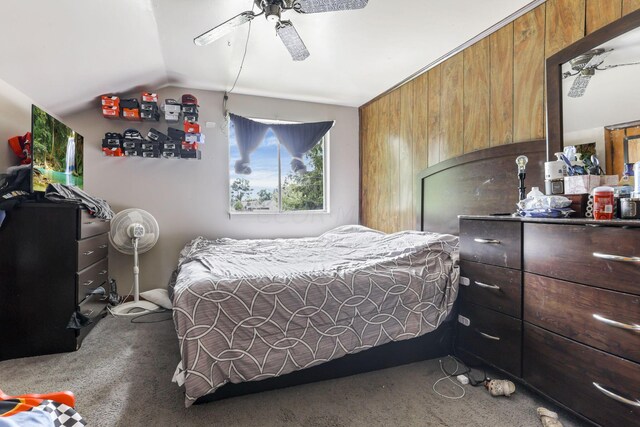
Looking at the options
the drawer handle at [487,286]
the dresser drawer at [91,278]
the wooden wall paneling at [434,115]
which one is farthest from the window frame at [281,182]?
the drawer handle at [487,286]

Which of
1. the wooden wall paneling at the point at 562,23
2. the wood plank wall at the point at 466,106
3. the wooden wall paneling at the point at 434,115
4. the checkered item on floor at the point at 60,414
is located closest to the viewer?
the checkered item on floor at the point at 60,414

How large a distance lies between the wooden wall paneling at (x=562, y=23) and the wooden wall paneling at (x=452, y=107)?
0.68 meters

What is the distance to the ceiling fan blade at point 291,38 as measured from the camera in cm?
198

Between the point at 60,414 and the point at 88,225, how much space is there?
177 cm

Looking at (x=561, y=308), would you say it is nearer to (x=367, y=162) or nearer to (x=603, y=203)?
(x=603, y=203)

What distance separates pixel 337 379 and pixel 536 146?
6.18ft

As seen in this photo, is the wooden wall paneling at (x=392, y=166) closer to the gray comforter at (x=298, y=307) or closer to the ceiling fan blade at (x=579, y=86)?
the gray comforter at (x=298, y=307)

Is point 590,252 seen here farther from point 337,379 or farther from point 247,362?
point 247,362

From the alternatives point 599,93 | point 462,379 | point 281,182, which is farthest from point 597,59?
point 281,182

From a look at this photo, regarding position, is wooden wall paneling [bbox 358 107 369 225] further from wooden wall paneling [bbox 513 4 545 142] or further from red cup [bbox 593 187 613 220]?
red cup [bbox 593 187 613 220]

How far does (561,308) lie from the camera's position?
1420 millimetres

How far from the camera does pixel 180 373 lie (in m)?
1.45

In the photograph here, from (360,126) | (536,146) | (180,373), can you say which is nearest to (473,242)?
(536,146)

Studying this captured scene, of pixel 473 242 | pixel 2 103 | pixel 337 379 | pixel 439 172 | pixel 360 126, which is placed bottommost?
pixel 337 379
